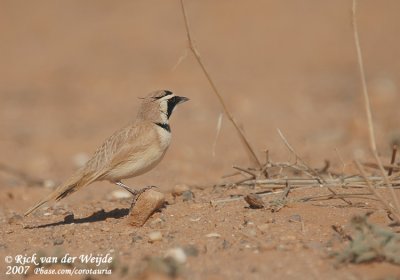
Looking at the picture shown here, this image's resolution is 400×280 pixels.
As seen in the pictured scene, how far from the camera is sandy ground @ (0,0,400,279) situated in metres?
4.86

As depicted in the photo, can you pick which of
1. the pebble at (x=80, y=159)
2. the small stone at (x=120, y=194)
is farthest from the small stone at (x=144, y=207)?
the pebble at (x=80, y=159)

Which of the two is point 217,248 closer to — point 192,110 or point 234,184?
point 234,184

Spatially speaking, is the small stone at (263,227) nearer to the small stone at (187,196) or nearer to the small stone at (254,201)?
the small stone at (254,201)

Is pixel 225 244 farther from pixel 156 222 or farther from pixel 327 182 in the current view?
pixel 327 182

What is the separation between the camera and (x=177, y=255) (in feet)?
14.8

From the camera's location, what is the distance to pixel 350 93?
12.1 meters

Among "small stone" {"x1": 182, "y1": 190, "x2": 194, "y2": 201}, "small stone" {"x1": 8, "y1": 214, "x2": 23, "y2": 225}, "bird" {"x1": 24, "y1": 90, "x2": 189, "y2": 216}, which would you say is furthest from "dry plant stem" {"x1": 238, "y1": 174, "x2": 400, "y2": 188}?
"small stone" {"x1": 8, "y1": 214, "x2": 23, "y2": 225}

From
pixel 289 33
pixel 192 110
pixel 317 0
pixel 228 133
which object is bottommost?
pixel 228 133

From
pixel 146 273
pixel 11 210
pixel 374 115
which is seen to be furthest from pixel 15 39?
pixel 146 273

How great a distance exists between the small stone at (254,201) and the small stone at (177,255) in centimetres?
95

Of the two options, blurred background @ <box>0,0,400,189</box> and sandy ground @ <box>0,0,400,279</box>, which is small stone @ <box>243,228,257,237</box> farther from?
blurred background @ <box>0,0,400,189</box>

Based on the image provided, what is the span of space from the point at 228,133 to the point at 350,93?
2802mm

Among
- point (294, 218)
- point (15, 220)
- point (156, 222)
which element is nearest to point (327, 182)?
point (294, 218)

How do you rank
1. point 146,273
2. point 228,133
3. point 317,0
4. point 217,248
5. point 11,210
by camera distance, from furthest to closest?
point 317,0
point 228,133
point 11,210
point 217,248
point 146,273
